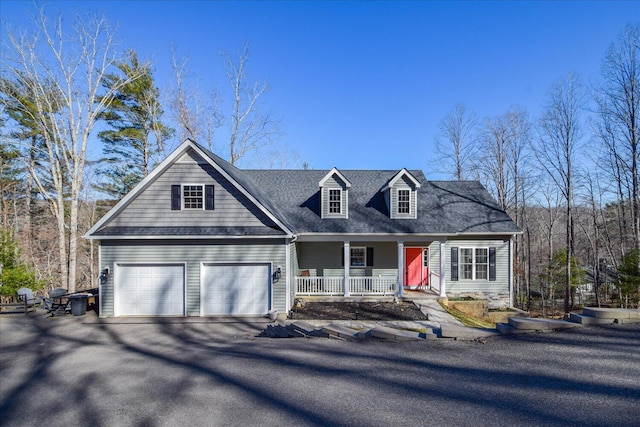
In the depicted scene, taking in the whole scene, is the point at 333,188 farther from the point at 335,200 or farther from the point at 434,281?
the point at 434,281

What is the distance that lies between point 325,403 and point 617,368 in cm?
488

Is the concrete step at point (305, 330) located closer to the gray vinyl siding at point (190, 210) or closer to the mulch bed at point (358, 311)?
the mulch bed at point (358, 311)

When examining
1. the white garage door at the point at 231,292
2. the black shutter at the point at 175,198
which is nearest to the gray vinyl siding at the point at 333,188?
the white garage door at the point at 231,292

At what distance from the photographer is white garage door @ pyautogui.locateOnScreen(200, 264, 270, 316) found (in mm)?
11539

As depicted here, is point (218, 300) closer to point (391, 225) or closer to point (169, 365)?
point (169, 365)

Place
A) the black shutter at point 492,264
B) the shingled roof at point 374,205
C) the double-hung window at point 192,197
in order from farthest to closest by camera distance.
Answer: the black shutter at point 492,264
the shingled roof at point 374,205
the double-hung window at point 192,197

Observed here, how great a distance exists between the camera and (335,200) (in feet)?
50.4

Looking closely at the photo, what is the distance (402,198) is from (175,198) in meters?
9.95

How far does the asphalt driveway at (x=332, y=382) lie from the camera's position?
171 inches

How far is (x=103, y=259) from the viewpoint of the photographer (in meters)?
11.4

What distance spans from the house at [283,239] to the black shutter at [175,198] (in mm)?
36

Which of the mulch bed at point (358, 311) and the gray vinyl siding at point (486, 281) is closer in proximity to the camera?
the mulch bed at point (358, 311)

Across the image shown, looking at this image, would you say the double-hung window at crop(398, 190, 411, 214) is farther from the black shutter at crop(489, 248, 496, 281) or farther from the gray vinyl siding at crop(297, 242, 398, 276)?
the black shutter at crop(489, 248, 496, 281)

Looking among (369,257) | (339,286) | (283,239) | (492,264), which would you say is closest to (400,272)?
(369,257)
